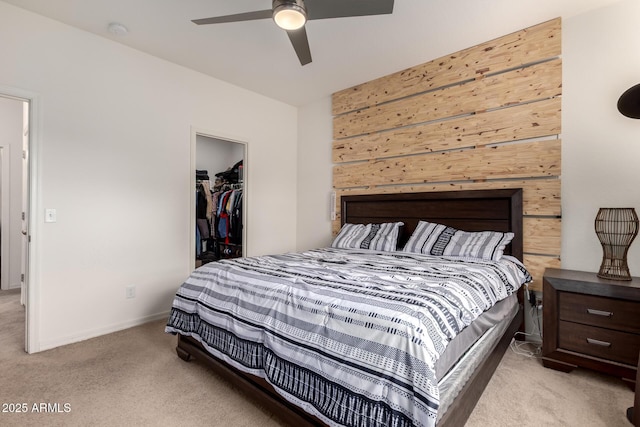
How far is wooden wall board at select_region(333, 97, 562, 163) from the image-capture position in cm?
274

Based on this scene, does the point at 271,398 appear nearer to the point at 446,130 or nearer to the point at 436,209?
the point at 436,209

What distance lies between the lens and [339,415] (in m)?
1.24

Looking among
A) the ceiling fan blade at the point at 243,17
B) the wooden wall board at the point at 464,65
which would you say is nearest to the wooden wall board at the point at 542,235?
the wooden wall board at the point at 464,65

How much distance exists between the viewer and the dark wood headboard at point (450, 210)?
9.32 feet

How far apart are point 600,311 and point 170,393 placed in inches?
113

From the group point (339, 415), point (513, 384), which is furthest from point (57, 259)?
point (513, 384)

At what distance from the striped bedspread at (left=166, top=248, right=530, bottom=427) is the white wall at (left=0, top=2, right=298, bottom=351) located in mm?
1214

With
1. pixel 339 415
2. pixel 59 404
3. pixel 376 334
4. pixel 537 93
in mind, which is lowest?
pixel 59 404

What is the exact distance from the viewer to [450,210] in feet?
10.5

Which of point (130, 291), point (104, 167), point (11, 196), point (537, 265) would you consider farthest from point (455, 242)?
point (11, 196)

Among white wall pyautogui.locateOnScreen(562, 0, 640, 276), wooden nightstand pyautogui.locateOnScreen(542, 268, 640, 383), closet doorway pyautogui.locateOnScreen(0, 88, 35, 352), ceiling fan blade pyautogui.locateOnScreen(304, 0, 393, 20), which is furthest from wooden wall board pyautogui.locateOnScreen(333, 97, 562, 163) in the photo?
closet doorway pyautogui.locateOnScreen(0, 88, 35, 352)

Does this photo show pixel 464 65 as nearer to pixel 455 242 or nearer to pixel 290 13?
pixel 455 242

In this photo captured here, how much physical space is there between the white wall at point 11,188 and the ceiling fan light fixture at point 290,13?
4571mm

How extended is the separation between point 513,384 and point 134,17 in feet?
13.3
